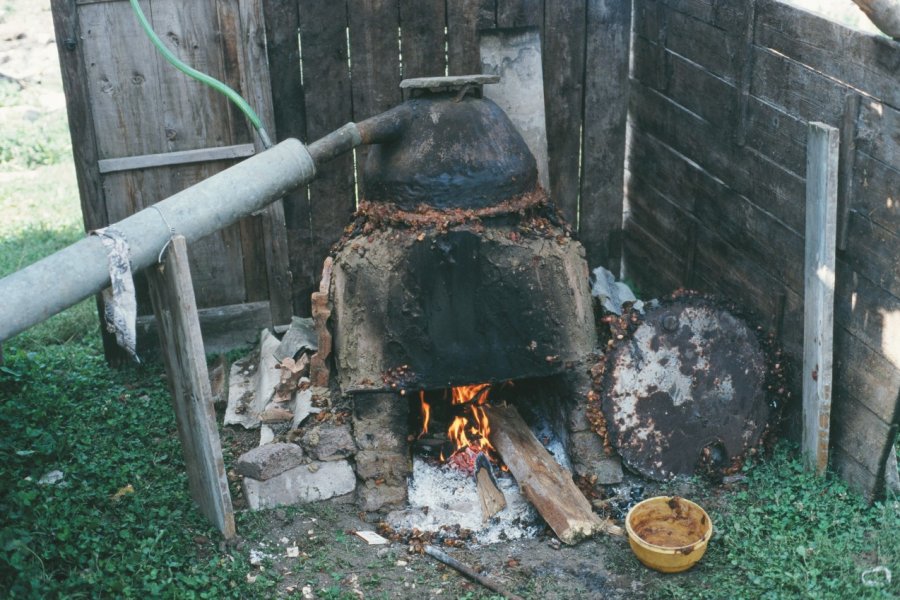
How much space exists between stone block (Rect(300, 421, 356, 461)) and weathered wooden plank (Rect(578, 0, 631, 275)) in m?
2.69

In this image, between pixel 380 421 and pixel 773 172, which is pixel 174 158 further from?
pixel 773 172

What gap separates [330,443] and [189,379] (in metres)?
0.98

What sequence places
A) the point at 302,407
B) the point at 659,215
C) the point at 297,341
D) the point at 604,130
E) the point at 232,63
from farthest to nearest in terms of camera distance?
the point at 604,130 < the point at 659,215 < the point at 232,63 < the point at 297,341 < the point at 302,407

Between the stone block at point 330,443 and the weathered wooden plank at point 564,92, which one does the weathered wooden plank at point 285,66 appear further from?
the stone block at point 330,443

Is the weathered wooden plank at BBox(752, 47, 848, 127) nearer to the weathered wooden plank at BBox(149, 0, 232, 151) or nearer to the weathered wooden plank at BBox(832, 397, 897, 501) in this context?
the weathered wooden plank at BBox(832, 397, 897, 501)

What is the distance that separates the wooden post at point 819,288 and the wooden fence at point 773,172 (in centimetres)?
10

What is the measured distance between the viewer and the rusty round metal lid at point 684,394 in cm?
504

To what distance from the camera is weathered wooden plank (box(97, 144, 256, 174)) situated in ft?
20.1

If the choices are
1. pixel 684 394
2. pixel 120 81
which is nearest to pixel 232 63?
pixel 120 81

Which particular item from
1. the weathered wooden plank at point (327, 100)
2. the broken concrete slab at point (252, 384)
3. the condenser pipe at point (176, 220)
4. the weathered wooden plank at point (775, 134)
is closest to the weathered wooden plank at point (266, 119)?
the weathered wooden plank at point (327, 100)

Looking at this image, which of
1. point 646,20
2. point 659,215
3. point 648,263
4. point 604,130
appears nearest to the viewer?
point 646,20

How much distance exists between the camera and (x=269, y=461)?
4996 mm

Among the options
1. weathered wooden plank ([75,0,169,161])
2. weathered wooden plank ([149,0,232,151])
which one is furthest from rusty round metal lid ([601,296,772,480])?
weathered wooden plank ([75,0,169,161])

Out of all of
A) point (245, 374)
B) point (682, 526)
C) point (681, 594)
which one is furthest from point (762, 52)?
point (245, 374)
